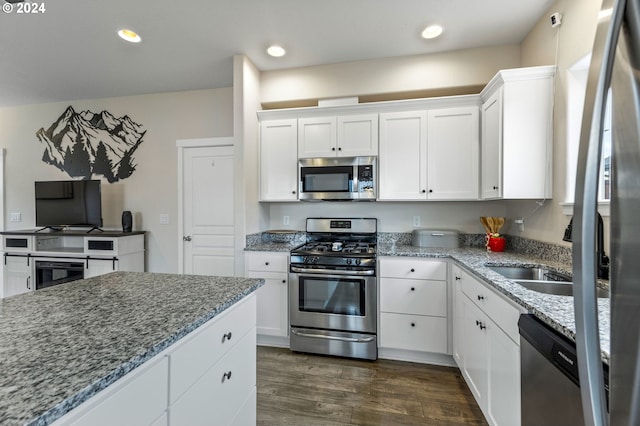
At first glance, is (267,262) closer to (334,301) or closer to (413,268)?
(334,301)

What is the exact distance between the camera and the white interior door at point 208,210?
11.1 feet

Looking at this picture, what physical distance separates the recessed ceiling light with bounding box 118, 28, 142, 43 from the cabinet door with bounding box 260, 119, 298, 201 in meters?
1.26

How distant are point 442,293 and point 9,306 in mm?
2567

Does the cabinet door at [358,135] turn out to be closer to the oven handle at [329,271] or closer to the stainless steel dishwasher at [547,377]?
the oven handle at [329,271]

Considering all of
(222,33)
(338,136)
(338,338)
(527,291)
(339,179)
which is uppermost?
(222,33)

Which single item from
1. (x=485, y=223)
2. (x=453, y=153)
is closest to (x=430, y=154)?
(x=453, y=153)

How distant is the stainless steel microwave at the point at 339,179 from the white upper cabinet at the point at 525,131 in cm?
110

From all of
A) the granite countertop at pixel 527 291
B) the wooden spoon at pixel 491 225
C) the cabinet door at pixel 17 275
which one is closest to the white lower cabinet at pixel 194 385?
the granite countertop at pixel 527 291

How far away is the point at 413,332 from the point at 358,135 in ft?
6.25

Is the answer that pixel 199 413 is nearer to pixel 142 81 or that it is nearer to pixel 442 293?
pixel 442 293

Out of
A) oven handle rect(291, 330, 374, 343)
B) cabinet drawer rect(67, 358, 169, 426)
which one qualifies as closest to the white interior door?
oven handle rect(291, 330, 374, 343)

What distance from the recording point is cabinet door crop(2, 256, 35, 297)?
11.6 feet

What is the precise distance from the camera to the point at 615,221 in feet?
1.30

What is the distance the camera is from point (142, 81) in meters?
3.32
